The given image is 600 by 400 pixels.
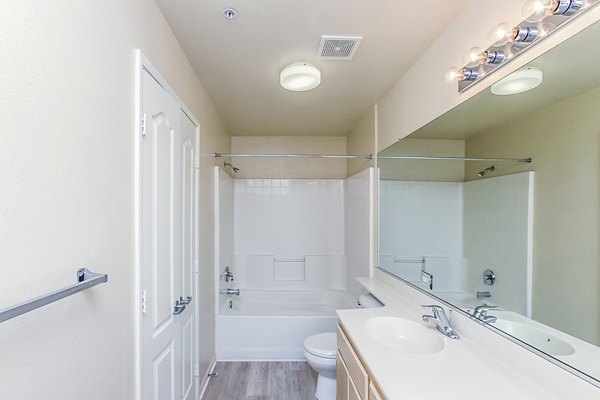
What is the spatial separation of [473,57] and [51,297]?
1.80 metres

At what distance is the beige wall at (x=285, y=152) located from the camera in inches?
159

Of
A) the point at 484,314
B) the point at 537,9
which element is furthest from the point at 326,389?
the point at 537,9

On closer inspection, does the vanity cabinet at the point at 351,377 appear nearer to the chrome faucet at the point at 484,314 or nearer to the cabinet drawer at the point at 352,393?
the cabinet drawer at the point at 352,393

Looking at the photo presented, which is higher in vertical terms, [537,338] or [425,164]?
[425,164]

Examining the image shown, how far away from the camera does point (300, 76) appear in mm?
1979

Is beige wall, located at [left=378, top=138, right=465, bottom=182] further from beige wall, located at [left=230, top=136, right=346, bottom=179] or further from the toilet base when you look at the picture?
the toilet base

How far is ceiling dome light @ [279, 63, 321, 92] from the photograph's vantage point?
1.94m

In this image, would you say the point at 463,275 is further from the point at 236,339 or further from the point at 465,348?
the point at 236,339

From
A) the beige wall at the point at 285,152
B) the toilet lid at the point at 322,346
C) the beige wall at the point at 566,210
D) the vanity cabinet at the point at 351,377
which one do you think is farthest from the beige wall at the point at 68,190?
the beige wall at the point at 285,152

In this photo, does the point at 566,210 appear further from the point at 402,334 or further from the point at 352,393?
the point at 352,393

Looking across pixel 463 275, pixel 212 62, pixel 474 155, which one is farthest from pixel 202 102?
pixel 463 275

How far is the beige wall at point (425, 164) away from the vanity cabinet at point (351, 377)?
1.17 metres

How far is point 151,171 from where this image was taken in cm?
139

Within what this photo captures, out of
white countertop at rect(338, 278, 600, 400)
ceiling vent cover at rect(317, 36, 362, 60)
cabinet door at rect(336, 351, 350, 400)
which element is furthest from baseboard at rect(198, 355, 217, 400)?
ceiling vent cover at rect(317, 36, 362, 60)
